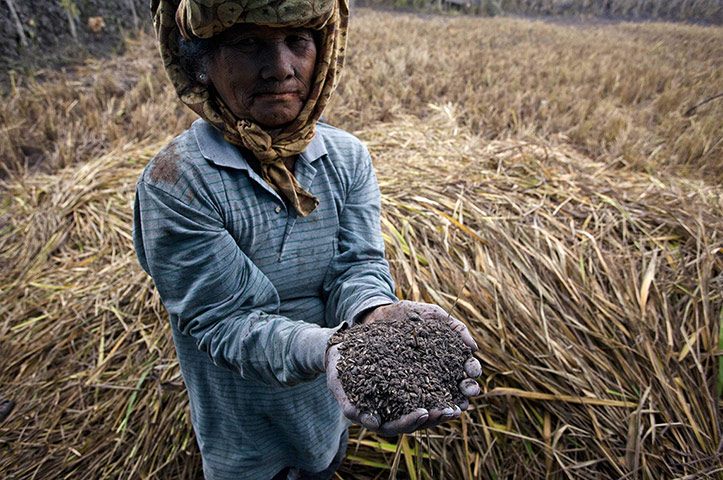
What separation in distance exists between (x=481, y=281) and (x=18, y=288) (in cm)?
240

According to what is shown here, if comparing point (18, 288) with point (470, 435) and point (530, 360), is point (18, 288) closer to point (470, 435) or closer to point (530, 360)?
point (470, 435)

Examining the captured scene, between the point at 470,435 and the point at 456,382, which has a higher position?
the point at 456,382

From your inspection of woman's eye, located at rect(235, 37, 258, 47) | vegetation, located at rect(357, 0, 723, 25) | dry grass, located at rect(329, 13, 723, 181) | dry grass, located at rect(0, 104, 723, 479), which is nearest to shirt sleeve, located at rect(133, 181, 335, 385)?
woman's eye, located at rect(235, 37, 258, 47)

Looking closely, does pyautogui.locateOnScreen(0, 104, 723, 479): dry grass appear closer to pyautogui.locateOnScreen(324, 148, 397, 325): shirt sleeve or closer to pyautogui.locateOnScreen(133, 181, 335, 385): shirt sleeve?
pyautogui.locateOnScreen(324, 148, 397, 325): shirt sleeve

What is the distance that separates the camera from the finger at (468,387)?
86 centimetres

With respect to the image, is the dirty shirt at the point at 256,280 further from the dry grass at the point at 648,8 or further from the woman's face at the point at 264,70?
the dry grass at the point at 648,8

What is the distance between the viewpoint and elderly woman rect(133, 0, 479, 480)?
0.89m

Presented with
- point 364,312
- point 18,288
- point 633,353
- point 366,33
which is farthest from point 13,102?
point 366,33

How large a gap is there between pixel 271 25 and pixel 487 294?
1489mm

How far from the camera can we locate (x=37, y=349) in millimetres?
1890

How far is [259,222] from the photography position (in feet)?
3.32

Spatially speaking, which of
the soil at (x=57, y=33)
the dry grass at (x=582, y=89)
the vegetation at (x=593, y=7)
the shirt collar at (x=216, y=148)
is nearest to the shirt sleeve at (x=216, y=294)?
the shirt collar at (x=216, y=148)

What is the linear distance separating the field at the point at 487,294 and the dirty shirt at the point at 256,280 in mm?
374

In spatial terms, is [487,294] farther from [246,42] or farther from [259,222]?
[246,42]
